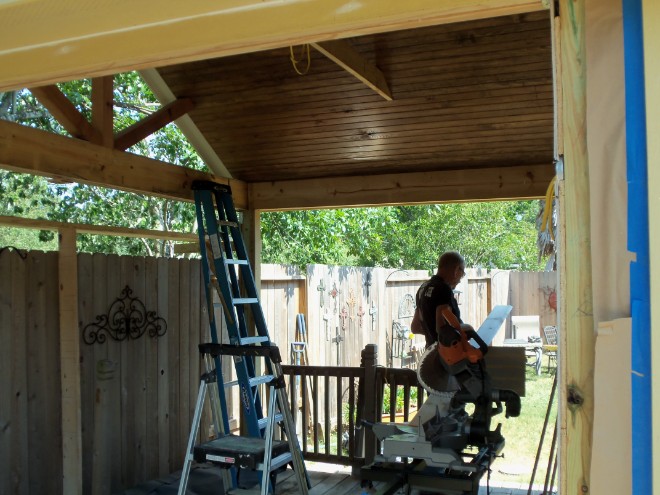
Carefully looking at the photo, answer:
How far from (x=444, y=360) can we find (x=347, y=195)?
1.92 metres

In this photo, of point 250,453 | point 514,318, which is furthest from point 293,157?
point 514,318

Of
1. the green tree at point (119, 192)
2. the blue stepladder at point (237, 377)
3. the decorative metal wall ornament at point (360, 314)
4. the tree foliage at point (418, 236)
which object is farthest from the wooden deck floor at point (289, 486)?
the tree foliage at point (418, 236)

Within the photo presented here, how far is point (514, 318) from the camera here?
14.3 metres

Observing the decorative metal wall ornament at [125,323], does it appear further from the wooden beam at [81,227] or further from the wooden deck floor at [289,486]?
the wooden deck floor at [289,486]

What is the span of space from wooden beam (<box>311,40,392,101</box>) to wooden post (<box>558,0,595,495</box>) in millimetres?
2541

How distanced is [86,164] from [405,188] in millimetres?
2708

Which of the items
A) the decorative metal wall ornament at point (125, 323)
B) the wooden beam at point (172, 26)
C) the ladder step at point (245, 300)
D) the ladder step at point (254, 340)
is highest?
the wooden beam at point (172, 26)

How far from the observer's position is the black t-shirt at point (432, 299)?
4977mm

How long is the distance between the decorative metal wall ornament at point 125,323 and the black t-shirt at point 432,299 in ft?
6.94

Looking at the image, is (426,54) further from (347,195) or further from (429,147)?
A: (347,195)

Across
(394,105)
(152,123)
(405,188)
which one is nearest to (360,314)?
(405,188)

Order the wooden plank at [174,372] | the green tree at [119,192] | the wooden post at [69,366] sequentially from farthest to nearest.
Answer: the green tree at [119,192]
the wooden plank at [174,372]
the wooden post at [69,366]

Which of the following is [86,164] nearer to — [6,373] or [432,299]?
[6,373]

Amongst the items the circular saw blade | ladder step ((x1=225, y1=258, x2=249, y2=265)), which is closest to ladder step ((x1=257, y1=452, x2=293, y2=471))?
the circular saw blade
